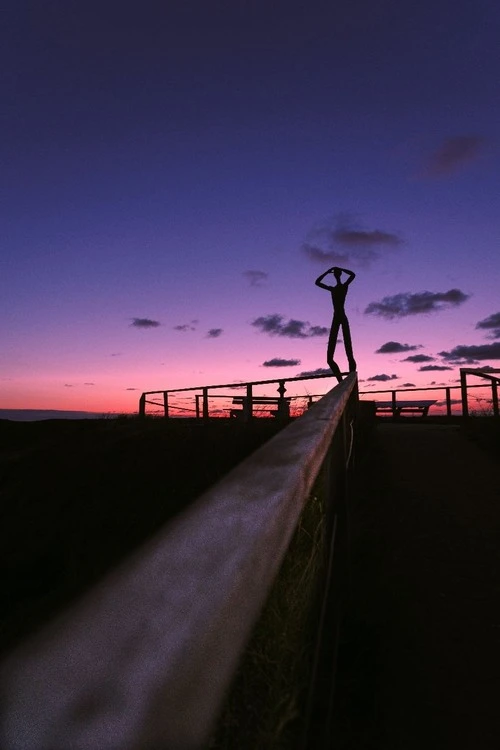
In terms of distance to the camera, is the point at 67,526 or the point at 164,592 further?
the point at 67,526

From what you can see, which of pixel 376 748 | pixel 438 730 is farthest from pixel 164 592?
pixel 438 730

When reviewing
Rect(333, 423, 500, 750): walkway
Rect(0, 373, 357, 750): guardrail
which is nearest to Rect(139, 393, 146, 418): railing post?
Rect(333, 423, 500, 750): walkway

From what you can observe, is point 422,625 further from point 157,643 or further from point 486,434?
point 486,434

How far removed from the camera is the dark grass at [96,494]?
8.62 meters

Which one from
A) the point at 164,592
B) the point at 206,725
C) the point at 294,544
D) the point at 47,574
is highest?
the point at 164,592

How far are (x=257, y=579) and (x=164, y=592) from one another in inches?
5.7

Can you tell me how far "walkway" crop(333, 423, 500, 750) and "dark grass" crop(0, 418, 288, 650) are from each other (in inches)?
135

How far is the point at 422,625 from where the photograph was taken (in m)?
2.86

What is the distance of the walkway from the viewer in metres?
2.14

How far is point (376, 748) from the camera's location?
6.57ft

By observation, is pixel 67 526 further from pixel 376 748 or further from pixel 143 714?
pixel 143 714

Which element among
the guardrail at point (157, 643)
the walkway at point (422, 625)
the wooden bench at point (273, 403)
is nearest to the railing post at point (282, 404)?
the wooden bench at point (273, 403)

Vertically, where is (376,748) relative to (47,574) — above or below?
above

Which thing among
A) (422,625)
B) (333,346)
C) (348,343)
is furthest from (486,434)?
(422,625)
